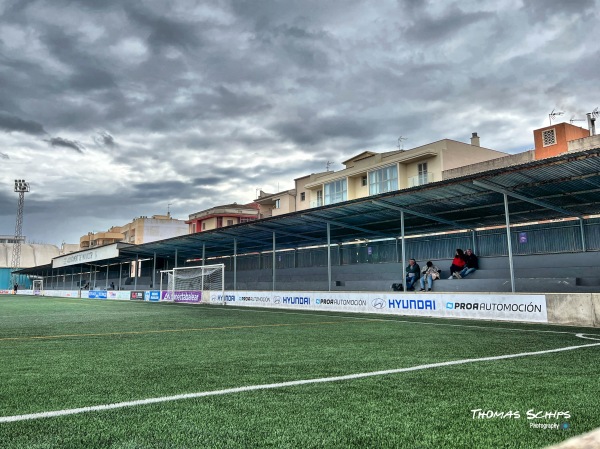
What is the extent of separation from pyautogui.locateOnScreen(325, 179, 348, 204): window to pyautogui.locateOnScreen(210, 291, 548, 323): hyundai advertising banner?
24.7 meters

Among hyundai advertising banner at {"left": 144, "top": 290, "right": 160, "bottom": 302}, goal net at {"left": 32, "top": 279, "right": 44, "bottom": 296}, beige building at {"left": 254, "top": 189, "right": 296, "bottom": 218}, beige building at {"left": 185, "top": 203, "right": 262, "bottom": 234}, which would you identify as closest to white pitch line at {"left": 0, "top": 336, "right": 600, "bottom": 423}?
hyundai advertising banner at {"left": 144, "top": 290, "right": 160, "bottom": 302}

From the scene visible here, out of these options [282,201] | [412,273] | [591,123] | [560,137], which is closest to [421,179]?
[560,137]

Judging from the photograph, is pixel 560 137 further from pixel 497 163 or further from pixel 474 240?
pixel 474 240

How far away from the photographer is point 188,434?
279 centimetres

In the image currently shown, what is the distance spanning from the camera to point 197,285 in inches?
1162

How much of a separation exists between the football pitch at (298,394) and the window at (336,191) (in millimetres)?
38180

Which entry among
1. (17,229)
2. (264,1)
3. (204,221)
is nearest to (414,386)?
(264,1)

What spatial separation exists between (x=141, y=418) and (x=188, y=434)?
0.55 m

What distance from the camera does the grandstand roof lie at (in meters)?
14.4

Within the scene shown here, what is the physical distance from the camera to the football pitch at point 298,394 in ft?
9.05

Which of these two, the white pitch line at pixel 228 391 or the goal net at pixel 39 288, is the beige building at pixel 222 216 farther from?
the white pitch line at pixel 228 391

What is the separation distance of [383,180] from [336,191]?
6.27m

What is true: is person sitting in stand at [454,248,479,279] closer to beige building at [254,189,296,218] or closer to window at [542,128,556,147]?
window at [542,128,556,147]

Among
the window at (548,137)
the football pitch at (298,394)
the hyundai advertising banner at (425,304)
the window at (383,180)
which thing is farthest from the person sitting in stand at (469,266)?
the window at (383,180)
